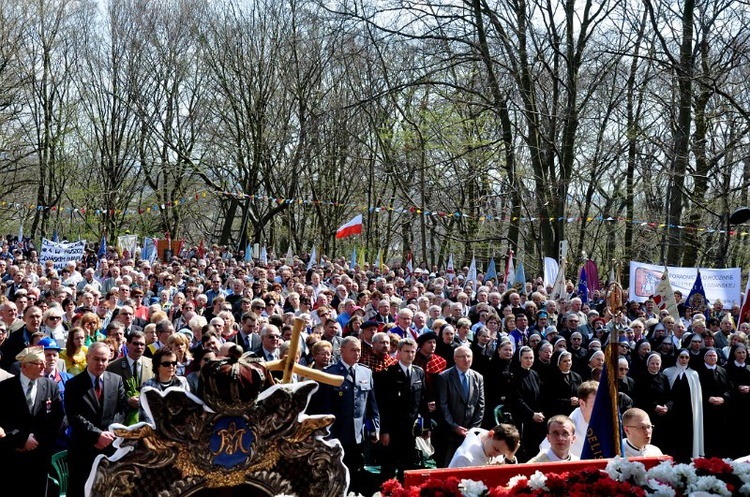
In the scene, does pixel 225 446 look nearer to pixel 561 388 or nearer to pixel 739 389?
pixel 561 388

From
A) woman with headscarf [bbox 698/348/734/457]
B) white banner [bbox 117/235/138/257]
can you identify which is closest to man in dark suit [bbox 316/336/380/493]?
woman with headscarf [bbox 698/348/734/457]

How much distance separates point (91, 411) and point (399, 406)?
364 cm

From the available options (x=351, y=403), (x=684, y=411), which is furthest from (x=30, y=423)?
(x=684, y=411)

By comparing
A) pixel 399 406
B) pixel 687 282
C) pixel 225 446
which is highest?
pixel 687 282

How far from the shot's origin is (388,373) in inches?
403

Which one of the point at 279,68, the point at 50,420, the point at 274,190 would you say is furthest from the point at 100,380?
the point at 274,190

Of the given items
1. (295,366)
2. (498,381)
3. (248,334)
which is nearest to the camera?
Answer: (295,366)

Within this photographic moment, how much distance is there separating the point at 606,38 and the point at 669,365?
1506 centimetres

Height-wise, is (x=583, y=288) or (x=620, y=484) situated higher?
(x=583, y=288)

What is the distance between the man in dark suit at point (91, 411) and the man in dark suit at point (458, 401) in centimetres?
380

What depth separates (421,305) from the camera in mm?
15617

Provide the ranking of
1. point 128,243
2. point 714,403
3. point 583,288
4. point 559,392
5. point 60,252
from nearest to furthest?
1. point 559,392
2. point 714,403
3. point 583,288
4. point 60,252
5. point 128,243

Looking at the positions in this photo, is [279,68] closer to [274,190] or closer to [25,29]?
[274,190]

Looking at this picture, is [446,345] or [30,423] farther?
[446,345]
